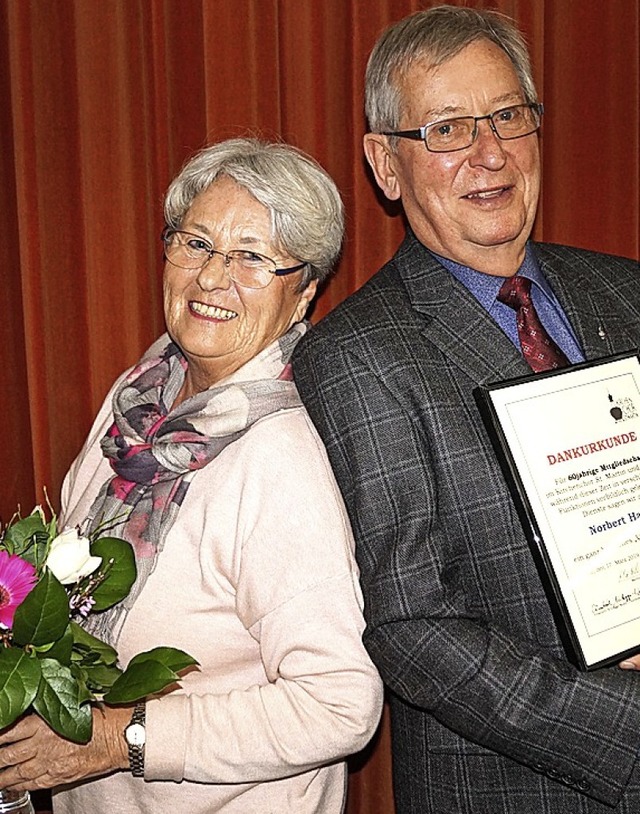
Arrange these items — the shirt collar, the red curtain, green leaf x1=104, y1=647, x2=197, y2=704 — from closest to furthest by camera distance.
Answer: green leaf x1=104, y1=647, x2=197, y2=704
the shirt collar
the red curtain

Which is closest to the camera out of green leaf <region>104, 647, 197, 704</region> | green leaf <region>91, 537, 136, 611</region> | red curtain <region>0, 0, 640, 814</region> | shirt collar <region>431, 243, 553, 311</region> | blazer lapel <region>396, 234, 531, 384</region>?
green leaf <region>104, 647, 197, 704</region>

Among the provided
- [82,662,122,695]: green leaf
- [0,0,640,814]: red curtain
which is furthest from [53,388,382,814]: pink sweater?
[0,0,640,814]: red curtain

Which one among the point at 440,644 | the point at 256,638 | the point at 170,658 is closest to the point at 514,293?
the point at 440,644

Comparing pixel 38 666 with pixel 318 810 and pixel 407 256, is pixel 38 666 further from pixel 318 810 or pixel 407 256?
pixel 407 256

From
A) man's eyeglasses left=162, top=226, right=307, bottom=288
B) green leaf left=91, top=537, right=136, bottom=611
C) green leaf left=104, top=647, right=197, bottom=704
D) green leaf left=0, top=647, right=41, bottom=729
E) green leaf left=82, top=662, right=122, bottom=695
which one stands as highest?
man's eyeglasses left=162, top=226, right=307, bottom=288

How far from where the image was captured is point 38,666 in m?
1.52

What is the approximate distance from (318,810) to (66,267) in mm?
1108

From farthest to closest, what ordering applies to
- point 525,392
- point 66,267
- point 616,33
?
point 616,33 → point 66,267 → point 525,392

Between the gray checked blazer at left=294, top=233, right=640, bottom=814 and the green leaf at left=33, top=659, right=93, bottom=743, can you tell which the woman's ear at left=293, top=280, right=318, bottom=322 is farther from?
the green leaf at left=33, top=659, right=93, bottom=743

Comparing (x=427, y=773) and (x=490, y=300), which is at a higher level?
(x=490, y=300)

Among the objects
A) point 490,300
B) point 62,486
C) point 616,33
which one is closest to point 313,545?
point 490,300

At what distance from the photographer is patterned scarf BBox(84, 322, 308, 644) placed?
74.7 inches

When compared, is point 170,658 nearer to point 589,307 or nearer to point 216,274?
point 216,274

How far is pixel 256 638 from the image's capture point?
72.4 inches
